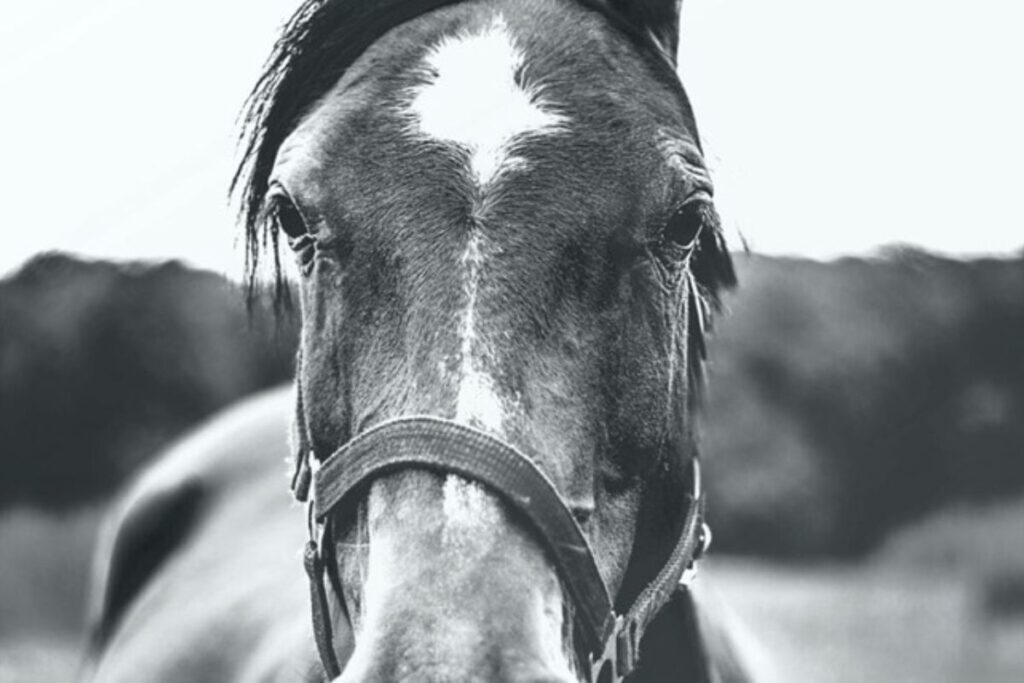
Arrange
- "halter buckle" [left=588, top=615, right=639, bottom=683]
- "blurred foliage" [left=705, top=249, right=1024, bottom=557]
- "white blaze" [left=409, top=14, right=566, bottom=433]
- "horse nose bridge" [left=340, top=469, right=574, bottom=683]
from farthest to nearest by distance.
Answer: "blurred foliage" [left=705, top=249, right=1024, bottom=557] < "halter buckle" [left=588, top=615, right=639, bottom=683] < "white blaze" [left=409, top=14, right=566, bottom=433] < "horse nose bridge" [left=340, top=469, right=574, bottom=683]

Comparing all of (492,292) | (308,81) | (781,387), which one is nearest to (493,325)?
(492,292)

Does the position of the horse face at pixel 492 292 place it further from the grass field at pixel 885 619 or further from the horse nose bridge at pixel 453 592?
the grass field at pixel 885 619

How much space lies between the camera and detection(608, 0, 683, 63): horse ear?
3.76 feet

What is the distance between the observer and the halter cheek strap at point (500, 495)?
85 cm

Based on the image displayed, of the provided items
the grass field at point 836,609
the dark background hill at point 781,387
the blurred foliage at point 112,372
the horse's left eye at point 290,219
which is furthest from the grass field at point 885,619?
the horse's left eye at point 290,219

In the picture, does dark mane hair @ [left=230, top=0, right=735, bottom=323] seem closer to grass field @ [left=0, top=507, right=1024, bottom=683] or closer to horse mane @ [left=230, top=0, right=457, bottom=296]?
horse mane @ [left=230, top=0, right=457, bottom=296]

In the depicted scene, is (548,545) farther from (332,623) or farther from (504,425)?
(332,623)

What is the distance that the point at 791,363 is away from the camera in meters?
5.67

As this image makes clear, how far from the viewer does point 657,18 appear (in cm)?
118

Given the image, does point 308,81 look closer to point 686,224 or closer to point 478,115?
point 478,115

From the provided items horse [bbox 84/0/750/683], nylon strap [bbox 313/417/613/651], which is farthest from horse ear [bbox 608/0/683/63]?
nylon strap [bbox 313/417/613/651]

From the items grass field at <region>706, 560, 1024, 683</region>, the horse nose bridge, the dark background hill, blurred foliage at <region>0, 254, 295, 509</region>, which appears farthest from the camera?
grass field at <region>706, 560, 1024, 683</region>

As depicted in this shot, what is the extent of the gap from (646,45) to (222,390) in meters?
2.66

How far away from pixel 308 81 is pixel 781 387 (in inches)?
190
